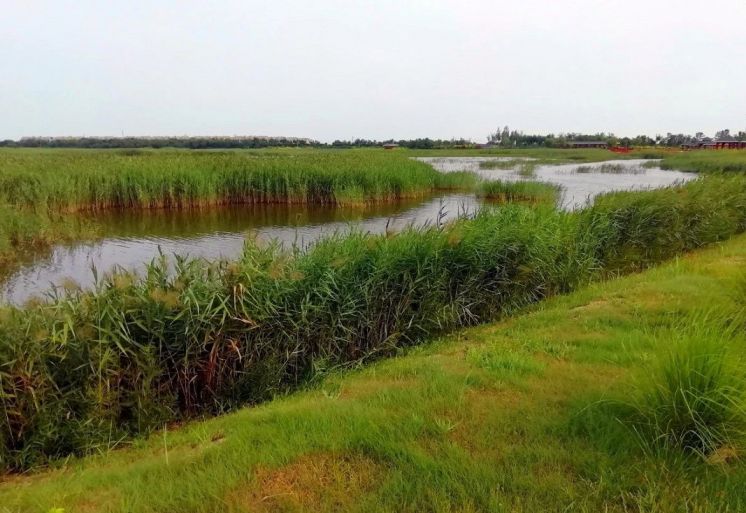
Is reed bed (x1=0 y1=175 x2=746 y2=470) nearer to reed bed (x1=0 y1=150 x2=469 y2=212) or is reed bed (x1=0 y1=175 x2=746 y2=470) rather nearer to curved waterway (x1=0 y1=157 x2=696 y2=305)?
curved waterway (x1=0 y1=157 x2=696 y2=305)

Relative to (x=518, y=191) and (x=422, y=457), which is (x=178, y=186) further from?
(x=422, y=457)

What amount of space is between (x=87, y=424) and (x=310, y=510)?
2.40 m

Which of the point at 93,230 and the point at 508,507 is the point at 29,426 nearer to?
the point at 508,507

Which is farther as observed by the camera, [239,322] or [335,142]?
[335,142]

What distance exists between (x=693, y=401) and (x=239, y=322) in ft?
11.8

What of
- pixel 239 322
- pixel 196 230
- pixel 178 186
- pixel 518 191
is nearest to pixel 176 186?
pixel 178 186

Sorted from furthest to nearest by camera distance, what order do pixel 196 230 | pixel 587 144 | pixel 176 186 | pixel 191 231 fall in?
pixel 587 144
pixel 176 186
pixel 196 230
pixel 191 231

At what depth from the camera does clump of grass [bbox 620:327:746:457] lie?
2533 millimetres

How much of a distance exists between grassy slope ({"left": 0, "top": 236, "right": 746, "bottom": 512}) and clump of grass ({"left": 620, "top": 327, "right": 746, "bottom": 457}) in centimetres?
13

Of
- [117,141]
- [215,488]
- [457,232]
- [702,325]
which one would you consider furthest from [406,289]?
[117,141]

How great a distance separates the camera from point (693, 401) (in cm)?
258

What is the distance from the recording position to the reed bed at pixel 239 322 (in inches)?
150

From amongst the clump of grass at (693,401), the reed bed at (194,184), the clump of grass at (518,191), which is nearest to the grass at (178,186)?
the reed bed at (194,184)

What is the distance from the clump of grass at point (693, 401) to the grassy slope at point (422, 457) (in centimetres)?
13
